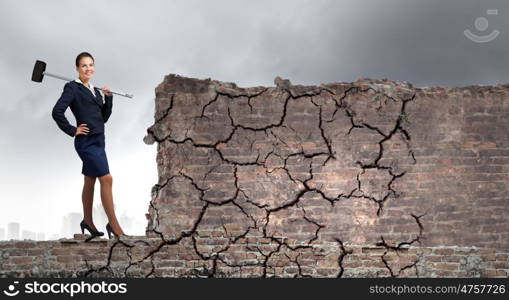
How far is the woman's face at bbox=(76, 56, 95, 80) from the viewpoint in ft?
16.8

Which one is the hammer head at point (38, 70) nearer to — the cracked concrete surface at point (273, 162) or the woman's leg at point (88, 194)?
the woman's leg at point (88, 194)

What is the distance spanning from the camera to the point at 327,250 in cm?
534

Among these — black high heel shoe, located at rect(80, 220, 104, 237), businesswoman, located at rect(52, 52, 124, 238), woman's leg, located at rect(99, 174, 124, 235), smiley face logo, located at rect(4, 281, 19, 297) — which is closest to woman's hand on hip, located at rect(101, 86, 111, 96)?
businesswoman, located at rect(52, 52, 124, 238)

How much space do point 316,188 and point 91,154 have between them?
196cm

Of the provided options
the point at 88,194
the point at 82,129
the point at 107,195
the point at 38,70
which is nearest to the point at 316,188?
the point at 107,195

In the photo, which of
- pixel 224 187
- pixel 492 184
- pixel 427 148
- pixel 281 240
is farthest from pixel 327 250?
pixel 492 184

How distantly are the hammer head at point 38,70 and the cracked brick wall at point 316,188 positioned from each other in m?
1.05

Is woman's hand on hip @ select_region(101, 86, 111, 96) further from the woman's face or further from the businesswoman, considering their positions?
the woman's face

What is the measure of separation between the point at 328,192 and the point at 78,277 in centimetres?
223

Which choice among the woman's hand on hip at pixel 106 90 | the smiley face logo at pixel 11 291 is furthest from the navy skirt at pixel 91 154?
the smiley face logo at pixel 11 291

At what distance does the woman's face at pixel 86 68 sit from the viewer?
5.12m

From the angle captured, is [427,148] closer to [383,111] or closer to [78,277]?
[383,111]

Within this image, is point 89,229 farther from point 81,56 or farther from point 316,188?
point 316,188

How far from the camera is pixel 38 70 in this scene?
507cm
